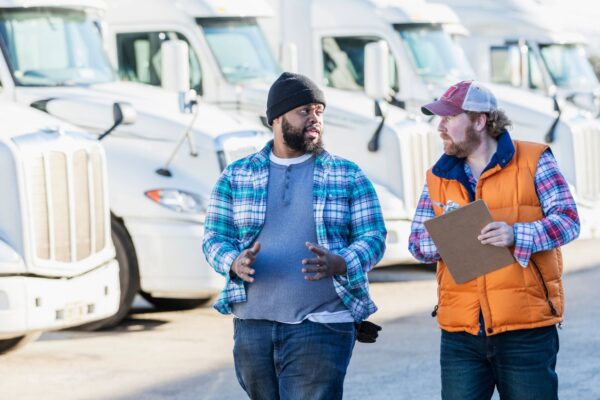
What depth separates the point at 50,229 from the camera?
9.36 m

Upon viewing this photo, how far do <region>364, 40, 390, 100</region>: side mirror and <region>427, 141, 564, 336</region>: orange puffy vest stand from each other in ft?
27.7

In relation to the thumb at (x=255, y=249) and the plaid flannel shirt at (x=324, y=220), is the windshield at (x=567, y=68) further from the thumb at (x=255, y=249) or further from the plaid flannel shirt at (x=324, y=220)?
the thumb at (x=255, y=249)

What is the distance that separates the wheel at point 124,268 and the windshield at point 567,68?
973cm

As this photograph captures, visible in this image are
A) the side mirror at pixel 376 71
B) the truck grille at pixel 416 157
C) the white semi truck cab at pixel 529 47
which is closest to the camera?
the side mirror at pixel 376 71

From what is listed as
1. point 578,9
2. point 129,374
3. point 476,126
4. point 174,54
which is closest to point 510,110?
point 174,54

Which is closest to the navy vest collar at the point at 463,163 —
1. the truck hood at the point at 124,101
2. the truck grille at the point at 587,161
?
the truck hood at the point at 124,101

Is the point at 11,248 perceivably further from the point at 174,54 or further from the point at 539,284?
the point at 539,284

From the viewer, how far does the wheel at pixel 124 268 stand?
1118cm

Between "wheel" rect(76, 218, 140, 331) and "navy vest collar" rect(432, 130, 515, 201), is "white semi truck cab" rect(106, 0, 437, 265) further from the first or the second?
"navy vest collar" rect(432, 130, 515, 201)

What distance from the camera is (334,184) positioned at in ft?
17.9

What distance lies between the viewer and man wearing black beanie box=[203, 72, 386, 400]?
17.5 ft

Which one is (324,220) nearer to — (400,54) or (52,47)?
(52,47)

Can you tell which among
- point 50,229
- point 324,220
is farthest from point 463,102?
point 50,229

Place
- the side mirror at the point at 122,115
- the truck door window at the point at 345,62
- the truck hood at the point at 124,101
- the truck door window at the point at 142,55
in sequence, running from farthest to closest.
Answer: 1. the truck door window at the point at 345,62
2. the truck door window at the point at 142,55
3. the truck hood at the point at 124,101
4. the side mirror at the point at 122,115
